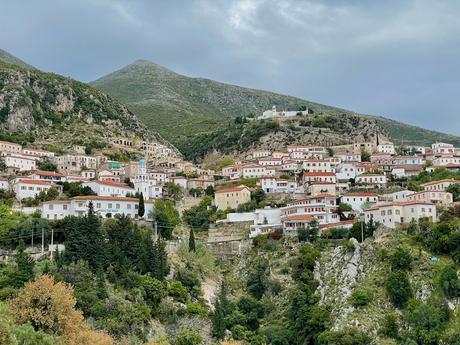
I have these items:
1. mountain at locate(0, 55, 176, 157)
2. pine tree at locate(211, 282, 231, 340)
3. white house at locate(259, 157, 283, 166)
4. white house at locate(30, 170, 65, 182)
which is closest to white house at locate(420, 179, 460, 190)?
white house at locate(259, 157, 283, 166)

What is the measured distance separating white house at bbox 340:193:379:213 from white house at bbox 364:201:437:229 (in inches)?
399

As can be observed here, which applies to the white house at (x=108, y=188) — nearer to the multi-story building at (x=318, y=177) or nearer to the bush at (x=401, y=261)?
the multi-story building at (x=318, y=177)

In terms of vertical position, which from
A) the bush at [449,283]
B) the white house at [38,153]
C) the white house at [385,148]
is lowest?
the bush at [449,283]

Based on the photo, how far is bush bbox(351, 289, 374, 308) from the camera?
2562 inches

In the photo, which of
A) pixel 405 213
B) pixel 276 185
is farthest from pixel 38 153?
pixel 405 213

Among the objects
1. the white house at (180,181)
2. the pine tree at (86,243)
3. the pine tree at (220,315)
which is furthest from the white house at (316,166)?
A: the pine tree at (86,243)

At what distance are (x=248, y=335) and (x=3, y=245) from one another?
81.8ft

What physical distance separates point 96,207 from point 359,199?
1223 inches

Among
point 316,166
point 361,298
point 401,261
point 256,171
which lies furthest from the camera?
point 316,166

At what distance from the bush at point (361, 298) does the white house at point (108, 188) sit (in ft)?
119

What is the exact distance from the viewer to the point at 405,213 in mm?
77188

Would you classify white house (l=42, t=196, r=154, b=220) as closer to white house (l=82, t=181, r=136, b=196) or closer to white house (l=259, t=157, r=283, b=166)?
white house (l=82, t=181, r=136, b=196)

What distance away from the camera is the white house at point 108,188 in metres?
89.7

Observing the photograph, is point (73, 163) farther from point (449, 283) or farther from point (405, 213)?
point (449, 283)
